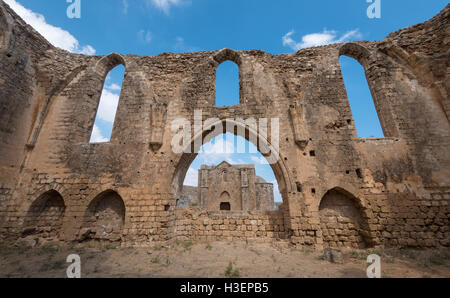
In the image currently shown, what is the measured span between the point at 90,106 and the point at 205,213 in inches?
266

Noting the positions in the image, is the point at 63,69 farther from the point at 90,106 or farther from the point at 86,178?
the point at 86,178

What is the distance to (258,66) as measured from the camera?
7.72 m

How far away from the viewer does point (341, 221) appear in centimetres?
571

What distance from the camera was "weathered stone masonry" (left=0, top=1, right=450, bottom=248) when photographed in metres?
5.57

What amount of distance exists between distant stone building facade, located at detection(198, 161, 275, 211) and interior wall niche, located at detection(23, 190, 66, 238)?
11225mm

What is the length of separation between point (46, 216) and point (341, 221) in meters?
10.1

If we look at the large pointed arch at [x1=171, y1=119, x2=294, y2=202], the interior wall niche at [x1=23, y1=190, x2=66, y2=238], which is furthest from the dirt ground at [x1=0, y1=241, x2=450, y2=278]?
the large pointed arch at [x1=171, y1=119, x2=294, y2=202]

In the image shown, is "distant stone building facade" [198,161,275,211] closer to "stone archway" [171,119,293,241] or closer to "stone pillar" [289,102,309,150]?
"stone archway" [171,119,293,241]

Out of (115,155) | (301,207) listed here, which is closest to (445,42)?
(301,207)

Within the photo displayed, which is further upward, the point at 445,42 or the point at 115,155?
the point at 445,42

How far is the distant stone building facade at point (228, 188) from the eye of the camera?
16.7m

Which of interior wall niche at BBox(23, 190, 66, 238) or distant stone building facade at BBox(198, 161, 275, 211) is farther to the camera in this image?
distant stone building facade at BBox(198, 161, 275, 211)

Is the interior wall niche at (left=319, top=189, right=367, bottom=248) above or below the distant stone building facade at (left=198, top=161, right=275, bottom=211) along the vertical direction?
below

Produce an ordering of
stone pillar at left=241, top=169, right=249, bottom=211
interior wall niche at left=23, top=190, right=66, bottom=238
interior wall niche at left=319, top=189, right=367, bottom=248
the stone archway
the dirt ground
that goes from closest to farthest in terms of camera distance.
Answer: the dirt ground → interior wall niche at left=319, top=189, right=367, bottom=248 → interior wall niche at left=23, top=190, right=66, bottom=238 → the stone archway → stone pillar at left=241, top=169, right=249, bottom=211
